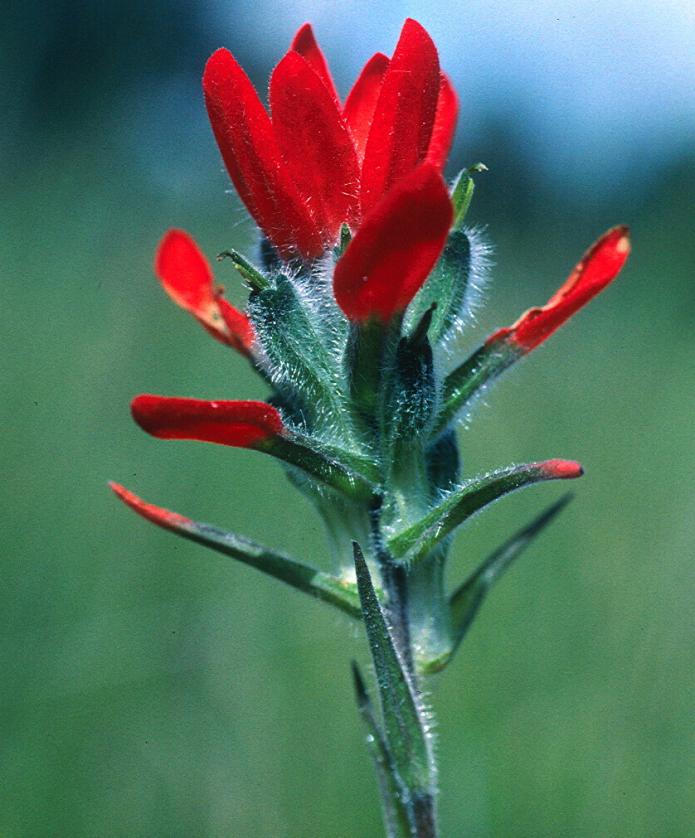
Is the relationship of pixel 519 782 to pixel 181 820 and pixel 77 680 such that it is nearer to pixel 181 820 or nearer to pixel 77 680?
pixel 181 820

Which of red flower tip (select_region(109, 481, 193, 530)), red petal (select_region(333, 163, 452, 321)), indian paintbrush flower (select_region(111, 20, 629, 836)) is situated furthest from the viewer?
red flower tip (select_region(109, 481, 193, 530))

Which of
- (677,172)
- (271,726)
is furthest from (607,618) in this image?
(677,172)

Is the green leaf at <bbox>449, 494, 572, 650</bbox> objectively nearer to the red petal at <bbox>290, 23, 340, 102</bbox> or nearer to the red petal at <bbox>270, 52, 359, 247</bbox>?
the red petal at <bbox>270, 52, 359, 247</bbox>

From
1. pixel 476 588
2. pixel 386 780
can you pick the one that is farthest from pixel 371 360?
pixel 386 780

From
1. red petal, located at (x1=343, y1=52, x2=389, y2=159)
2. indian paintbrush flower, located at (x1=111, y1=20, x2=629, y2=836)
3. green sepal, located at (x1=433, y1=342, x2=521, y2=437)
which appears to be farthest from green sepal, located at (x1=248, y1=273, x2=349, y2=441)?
red petal, located at (x1=343, y1=52, x2=389, y2=159)

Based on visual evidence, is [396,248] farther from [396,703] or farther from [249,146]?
[396,703]
